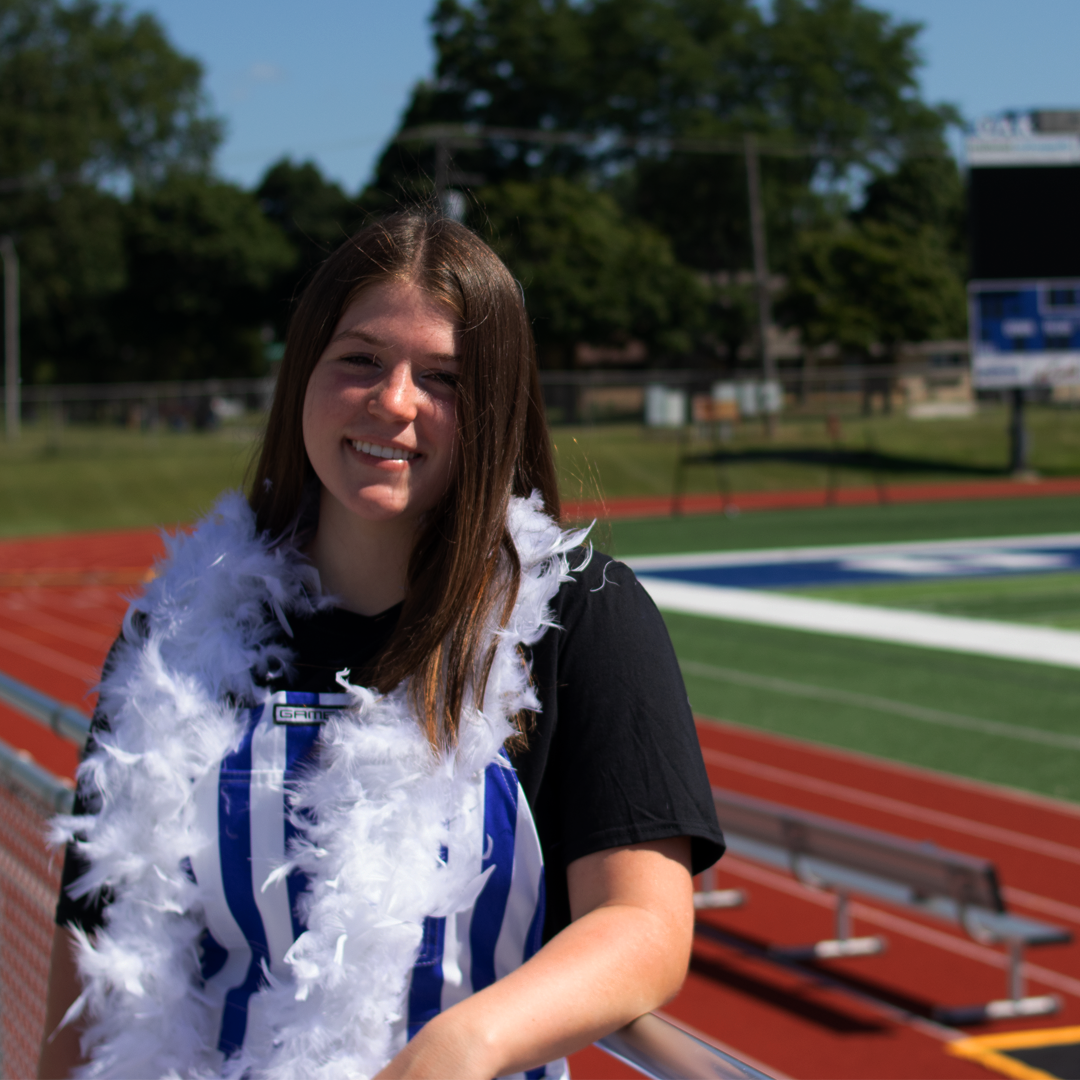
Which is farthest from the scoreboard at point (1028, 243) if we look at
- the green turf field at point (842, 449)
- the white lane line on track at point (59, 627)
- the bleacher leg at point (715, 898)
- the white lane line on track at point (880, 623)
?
the bleacher leg at point (715, 898)

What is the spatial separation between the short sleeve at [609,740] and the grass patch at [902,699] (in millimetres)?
6159

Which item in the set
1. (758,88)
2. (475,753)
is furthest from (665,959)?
(758,88)

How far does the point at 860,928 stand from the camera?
17.6 ft

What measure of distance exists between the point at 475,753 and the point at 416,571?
224 millimetres

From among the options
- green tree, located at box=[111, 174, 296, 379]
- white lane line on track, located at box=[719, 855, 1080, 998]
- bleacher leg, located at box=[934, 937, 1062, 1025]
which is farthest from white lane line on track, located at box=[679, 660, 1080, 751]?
green tree, located at box=[111, 174, 296, 379]

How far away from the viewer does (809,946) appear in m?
5.05

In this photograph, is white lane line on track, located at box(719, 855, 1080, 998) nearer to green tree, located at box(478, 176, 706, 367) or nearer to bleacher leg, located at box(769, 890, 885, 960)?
bleacher leg, located at box(769, 890, 885, 960)

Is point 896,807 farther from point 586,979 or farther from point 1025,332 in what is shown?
point 1025,332

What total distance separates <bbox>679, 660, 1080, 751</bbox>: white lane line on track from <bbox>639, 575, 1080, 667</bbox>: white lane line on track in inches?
60.0

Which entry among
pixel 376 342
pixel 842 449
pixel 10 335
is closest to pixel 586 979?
pixel 376 342

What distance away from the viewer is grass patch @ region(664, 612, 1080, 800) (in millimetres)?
7594

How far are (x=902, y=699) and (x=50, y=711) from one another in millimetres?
7392

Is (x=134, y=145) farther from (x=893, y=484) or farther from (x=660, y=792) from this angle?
(x=660, y=792)

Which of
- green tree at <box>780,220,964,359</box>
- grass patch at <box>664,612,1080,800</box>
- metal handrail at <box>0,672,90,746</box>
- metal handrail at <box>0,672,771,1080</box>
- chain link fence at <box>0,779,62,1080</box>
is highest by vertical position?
green tree at <box>780,220,964,359</box>
